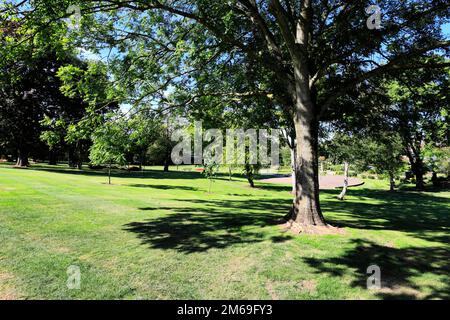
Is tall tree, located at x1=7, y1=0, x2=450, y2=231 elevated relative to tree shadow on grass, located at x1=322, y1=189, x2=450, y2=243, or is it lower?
elevated

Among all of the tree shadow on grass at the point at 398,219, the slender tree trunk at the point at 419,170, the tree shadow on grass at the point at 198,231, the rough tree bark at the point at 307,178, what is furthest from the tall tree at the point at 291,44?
the slender tree trunk at the point at 419,170

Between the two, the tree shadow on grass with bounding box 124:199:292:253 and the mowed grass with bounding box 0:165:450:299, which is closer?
the mowed grass with bounding box 0:165:450:299

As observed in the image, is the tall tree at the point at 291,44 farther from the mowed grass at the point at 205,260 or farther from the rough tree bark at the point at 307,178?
the mowed grass at the point at 205,260

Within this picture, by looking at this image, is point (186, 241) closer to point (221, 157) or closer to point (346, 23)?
point (346, 23)

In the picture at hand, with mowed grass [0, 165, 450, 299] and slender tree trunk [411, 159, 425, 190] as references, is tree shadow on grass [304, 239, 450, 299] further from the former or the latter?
slender tree trunk [411, 159, 425, 190]

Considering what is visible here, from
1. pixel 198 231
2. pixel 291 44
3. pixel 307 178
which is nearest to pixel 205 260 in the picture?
pixel 198 231

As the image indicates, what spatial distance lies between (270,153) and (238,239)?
20.2m

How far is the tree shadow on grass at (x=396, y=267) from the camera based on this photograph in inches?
208

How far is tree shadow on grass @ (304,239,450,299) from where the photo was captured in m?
5.29

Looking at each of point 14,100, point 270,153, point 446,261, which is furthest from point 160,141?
point 446,261

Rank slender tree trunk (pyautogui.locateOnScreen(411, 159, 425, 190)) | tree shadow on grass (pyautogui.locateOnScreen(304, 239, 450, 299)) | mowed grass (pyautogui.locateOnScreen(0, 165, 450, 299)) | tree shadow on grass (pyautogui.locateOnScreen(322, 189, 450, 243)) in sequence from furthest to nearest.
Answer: slender tree trunk (pyautogui.locateOnScreen(411, 159, 425, 190))
tree shadow on grass (pyautogui.locateOnScreen(322, 189, 450, 243))
tree shadow on grass (pyautogui.locateOnScreen(304, 239, 450, 299))
mowed grass (pyautogui.locateOnScreen(0, 165, 450, 299))

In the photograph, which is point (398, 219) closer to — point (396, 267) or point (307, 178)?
point (307, 178)

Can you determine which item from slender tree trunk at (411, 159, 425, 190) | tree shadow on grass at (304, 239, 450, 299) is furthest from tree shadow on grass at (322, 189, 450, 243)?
slender tree trunk at (411, 159, 425, 190)

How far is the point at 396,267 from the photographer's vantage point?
6457 millimetres
